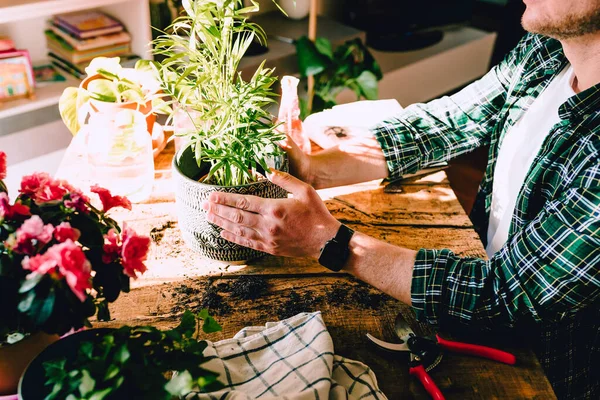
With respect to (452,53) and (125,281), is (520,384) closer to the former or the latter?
(125,281)

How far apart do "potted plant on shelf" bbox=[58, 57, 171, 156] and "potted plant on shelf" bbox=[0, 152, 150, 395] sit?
20.5 inches

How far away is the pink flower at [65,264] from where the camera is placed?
58cm

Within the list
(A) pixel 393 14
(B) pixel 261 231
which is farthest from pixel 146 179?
(A) pixel 393 14

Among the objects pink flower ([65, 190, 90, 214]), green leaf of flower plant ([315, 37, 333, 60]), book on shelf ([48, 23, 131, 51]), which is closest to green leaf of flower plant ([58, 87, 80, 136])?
pink flower ([65, 190, 90, 214])

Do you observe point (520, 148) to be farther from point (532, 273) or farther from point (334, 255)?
point (334, 255)

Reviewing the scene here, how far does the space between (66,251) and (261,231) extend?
43cm

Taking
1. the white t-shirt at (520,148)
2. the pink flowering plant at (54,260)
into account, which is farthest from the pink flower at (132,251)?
the white t-shirt at (520,148)

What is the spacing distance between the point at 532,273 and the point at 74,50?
2.17 meters

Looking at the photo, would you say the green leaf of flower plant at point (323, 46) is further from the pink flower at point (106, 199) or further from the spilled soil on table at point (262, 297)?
the pink flower at point (106, 199)

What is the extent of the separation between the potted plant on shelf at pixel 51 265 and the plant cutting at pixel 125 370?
4 centimetres

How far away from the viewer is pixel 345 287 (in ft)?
3.28

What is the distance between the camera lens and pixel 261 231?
967 mm

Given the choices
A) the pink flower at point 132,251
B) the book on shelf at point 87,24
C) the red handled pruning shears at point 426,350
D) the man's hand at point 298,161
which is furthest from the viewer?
the book on shelf at point 87,24

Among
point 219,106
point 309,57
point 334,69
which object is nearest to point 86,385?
point 219,106
